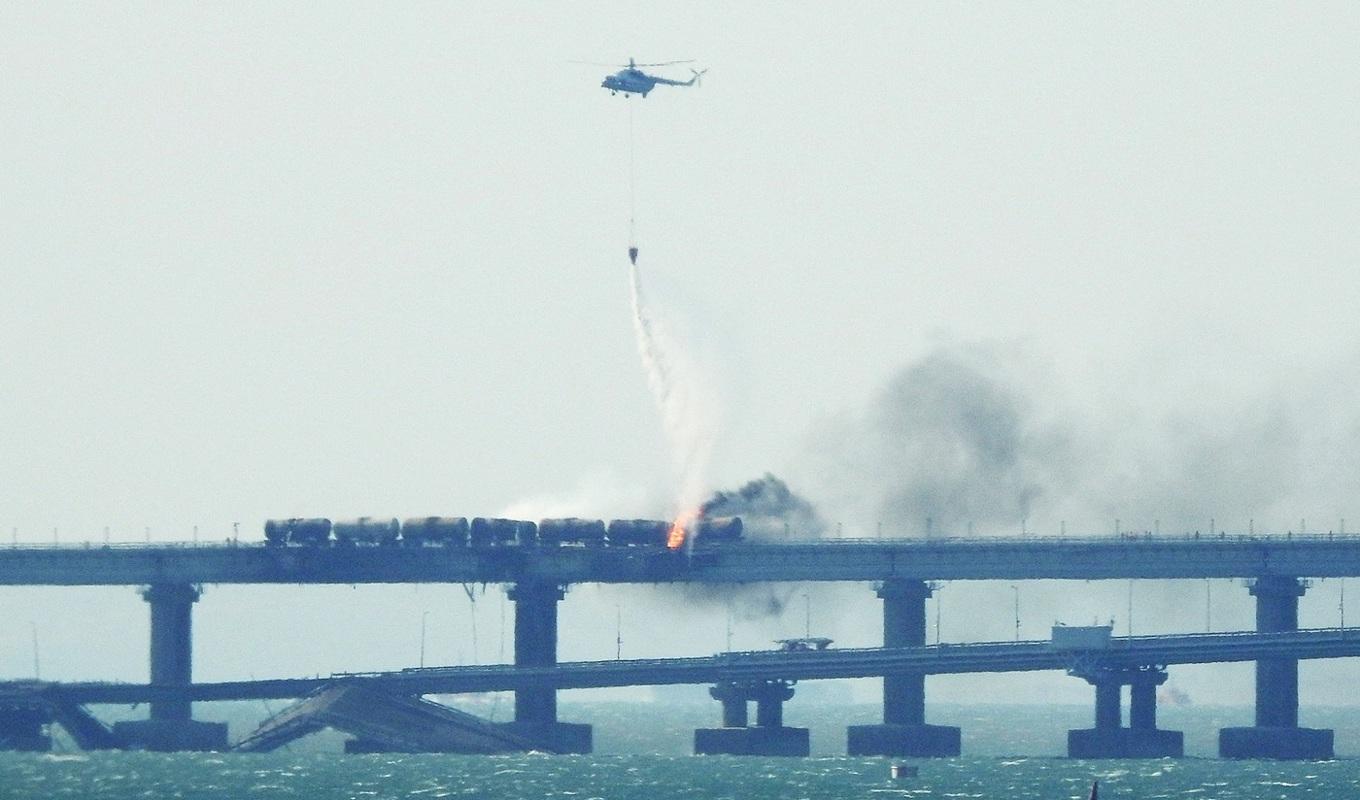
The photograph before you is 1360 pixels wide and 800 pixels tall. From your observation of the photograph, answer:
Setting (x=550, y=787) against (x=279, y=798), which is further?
(x=550, y=787)

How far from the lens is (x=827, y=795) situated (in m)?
181

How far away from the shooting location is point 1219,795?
180750 mm

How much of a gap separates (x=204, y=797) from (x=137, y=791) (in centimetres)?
938

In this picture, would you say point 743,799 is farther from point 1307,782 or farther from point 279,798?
point 1307,782

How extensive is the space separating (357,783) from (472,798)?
18.2 m

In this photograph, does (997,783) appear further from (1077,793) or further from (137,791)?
(137,791)

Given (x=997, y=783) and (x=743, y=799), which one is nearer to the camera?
(x=743, y=799)

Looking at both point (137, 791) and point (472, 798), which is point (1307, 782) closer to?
point (472, 798)

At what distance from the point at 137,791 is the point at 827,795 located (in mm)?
41711

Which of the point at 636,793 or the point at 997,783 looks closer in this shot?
the point at 636,793

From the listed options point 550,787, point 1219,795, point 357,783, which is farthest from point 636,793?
point 1219,795

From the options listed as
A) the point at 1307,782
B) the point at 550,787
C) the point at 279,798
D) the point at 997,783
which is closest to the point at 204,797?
the point at 279,798

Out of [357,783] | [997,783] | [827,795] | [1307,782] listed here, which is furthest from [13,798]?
[1307,782]

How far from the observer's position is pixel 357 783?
19262cm
